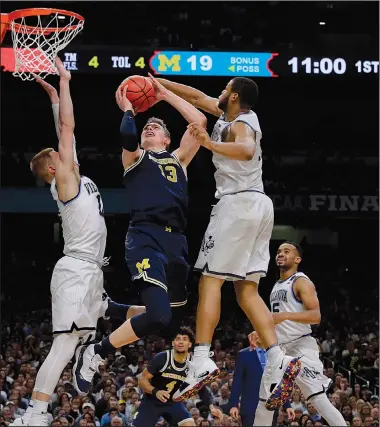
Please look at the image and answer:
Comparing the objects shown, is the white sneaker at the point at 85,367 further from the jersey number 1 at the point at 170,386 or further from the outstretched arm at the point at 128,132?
the jersey number 1 at the point at 170,386

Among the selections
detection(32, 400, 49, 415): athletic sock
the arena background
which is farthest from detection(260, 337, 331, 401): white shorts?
the arena background

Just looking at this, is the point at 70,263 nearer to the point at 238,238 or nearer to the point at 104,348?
the point at 104,348

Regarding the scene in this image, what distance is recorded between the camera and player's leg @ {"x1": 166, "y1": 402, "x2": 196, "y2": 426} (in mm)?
8867

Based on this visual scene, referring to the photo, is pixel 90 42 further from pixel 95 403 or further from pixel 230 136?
pixel 230 136

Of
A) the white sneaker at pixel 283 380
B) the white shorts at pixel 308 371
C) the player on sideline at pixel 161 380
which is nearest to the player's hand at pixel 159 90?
the white sneaker at pixel 283 380

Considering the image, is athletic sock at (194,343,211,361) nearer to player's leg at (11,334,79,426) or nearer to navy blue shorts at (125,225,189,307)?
navy blue shorts at (125,225,189,307)

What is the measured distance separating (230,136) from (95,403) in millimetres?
6921

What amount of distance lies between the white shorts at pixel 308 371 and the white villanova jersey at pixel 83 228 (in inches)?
78.2

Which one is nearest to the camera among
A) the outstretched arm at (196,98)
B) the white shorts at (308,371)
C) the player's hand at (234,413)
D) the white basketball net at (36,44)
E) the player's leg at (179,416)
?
the outstretched arm at (196,98)

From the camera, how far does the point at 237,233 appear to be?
6148 millimetres

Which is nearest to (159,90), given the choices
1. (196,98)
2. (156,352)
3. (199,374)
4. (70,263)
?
(196,98)

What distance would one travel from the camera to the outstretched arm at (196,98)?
6.84m

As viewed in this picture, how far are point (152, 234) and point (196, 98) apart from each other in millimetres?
1220

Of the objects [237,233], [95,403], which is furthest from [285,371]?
[95,403]
